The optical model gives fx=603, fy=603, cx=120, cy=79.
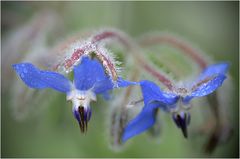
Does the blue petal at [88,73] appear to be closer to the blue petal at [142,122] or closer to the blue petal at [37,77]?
the blue petal at [37,77]

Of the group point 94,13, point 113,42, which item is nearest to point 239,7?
point 94,13

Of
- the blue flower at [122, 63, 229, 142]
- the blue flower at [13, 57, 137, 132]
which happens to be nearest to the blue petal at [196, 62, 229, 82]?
the blue flower at [122, 63, 229, 142]

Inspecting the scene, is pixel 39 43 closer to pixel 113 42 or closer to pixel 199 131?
pixel 113 42

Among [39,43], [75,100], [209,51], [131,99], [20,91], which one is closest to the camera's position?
→ [75,100]

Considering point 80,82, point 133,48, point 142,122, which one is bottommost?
point 142,122

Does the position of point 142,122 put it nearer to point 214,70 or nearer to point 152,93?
point 152,93

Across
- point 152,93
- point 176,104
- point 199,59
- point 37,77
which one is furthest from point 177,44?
point 37,77

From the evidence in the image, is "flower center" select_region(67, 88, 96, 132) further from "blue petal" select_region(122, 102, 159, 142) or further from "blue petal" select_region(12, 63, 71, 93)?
"blue petal" select_region(122, 102, 159, 142)
